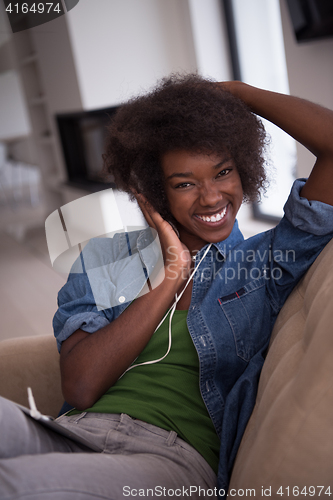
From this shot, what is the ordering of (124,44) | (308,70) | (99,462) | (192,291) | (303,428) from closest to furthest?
(303,428) → (99,462) → (192,291) → (124,44) → (308,70)

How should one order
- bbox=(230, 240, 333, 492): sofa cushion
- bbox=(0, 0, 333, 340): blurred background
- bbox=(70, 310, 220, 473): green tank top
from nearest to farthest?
bbox=(230, 240, 333, 492): sofa cushion → bbox=(0, 0, 333, 340): blurred background → bbox=(70, 310, 220, 473): green tank top

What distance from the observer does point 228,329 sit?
69 cm

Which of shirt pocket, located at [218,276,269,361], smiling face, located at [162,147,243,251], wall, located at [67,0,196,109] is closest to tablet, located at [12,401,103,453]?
shirt pocket, located at [218,276,269,361]

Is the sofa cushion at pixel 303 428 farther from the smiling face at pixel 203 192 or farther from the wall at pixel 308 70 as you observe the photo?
the wall at pixel 308 70

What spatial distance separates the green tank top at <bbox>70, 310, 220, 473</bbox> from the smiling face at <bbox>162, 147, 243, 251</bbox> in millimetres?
163

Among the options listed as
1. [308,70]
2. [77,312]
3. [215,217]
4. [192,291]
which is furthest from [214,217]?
[308,70]

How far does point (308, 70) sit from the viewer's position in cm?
165

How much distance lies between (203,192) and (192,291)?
184 mm

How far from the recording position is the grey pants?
1.48 ft

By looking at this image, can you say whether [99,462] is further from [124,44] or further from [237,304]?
[124,44]

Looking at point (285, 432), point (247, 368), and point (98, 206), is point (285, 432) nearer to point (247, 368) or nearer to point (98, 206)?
point (247, 368)

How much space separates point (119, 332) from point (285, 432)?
0.33 meters

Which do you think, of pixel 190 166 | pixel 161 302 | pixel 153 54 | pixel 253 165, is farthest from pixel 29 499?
pixel 153 54

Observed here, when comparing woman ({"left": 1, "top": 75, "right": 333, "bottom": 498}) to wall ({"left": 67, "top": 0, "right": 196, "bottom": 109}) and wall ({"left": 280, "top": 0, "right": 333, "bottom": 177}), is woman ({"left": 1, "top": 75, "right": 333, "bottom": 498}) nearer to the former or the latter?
wall ({"left": 67, "top": 0, "right": 196, "bottom": 109})
